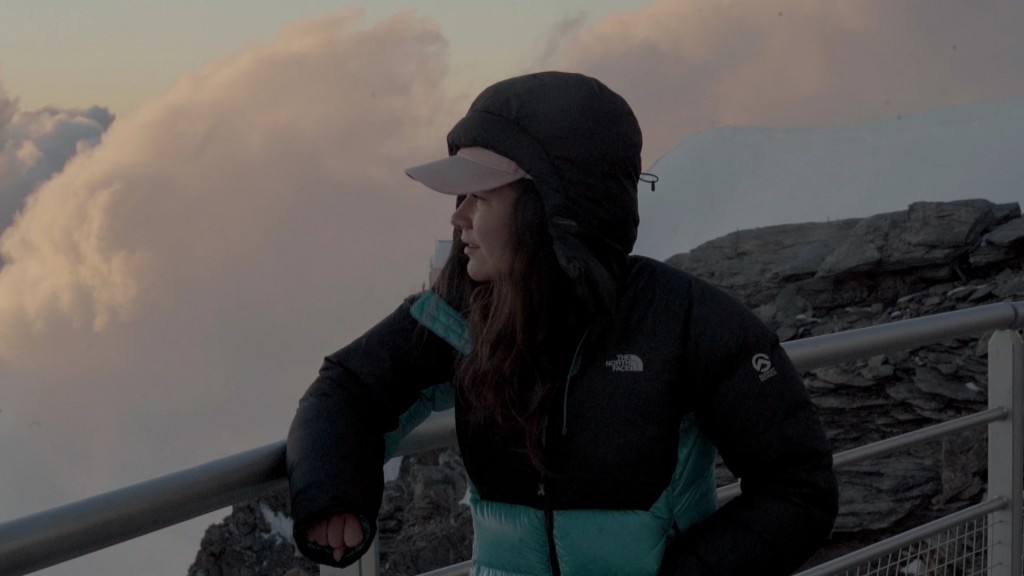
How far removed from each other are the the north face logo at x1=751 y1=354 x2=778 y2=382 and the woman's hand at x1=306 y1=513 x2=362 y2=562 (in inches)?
21.4

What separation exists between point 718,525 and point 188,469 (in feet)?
2.18

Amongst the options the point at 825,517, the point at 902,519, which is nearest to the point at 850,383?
the point at 902,519

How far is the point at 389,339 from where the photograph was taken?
1.65m

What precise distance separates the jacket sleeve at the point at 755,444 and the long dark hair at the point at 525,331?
0.57 feet

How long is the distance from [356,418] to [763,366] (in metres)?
0.54

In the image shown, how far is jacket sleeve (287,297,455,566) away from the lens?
1481mm

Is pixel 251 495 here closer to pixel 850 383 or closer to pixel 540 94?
pixel 540 94

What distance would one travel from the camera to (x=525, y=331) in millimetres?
1551

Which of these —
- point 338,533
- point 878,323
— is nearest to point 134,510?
point 338,533

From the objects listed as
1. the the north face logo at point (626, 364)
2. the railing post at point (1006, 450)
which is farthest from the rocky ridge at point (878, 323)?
the the north face logo at point (626, 364)

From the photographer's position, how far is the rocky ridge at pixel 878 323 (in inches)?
477

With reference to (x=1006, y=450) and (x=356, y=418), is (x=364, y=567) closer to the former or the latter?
(x=356, y=418)

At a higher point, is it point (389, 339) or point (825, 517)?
point (389, 339)

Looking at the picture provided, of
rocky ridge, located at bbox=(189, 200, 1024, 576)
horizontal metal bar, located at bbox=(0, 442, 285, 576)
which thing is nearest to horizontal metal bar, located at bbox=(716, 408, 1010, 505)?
horizontal metal bar, located at bbox=(0, 442, 285, 576)
